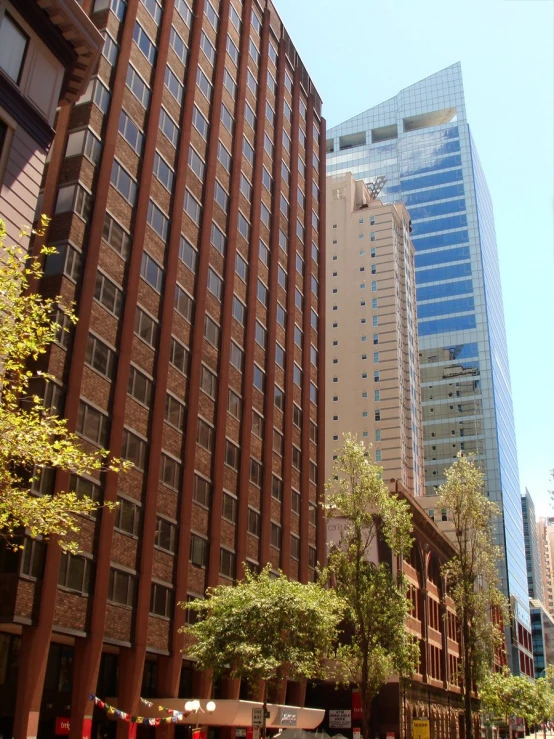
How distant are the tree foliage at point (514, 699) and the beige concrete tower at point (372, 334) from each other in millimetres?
30055

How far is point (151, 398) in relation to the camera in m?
40.8

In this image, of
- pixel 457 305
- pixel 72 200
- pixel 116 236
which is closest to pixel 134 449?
pixel 116 236

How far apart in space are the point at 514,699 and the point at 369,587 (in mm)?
46206

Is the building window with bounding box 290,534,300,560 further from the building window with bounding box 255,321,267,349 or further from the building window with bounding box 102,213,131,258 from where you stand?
the building window with bounding box 102,213,131,258

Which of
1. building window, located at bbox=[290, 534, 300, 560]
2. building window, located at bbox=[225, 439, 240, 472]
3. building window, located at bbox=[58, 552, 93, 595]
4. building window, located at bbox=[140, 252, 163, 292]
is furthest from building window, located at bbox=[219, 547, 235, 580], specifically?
building window, located at bbox=[140, 252, 163, 292]

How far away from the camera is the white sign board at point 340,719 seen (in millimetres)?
57656

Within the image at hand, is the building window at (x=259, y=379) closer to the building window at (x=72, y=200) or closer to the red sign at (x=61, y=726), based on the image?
the building window at (x=72, y=200)

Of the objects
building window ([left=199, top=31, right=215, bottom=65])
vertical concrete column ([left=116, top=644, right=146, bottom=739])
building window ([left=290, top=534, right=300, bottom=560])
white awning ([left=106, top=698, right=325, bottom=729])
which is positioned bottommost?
white awning ([left=106, top=698, right=325, bottom=729])

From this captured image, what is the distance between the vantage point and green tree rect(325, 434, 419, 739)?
39.0 metres

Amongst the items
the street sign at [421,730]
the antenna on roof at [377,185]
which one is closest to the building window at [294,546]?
the street sign at [421,730]

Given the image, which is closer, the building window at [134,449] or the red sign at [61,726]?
the red sign at [61,726]

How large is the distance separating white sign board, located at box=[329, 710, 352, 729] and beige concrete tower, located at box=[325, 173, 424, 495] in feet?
141

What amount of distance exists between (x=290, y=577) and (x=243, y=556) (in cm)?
798

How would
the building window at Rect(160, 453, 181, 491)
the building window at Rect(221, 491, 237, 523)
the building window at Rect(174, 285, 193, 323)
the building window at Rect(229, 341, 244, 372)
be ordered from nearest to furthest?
the building window at Rect(160, 453, 181, 491) → the building window at Rect(174, 285, 193, 323) → the building window at Rect(221, 491, 237, 523) → the building window at Rect(229, 341, 244, 372)
